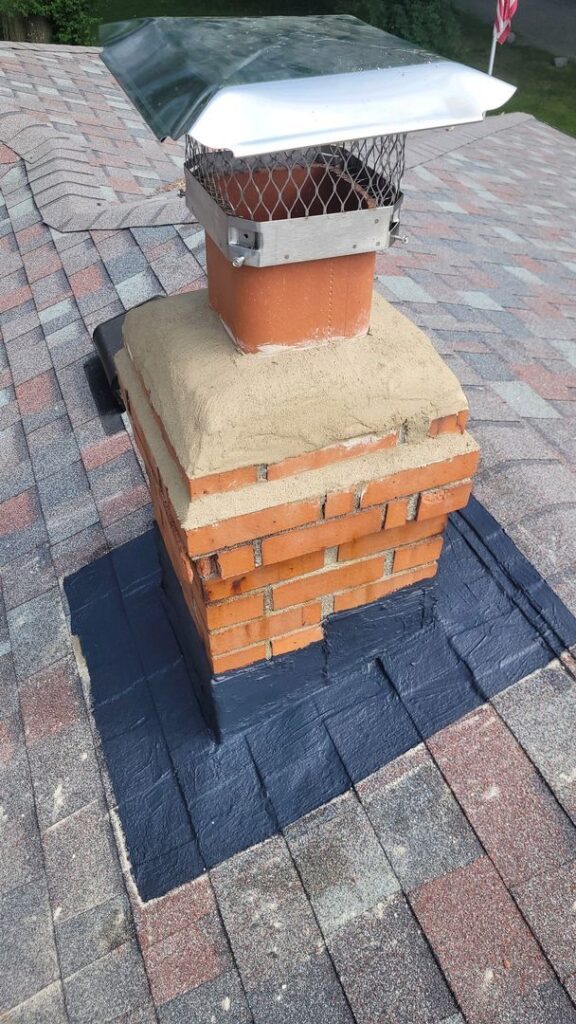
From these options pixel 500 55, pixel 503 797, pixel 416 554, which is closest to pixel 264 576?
pixel 416 554

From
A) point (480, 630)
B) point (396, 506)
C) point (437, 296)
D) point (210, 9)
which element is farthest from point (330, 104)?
point (210, 9)

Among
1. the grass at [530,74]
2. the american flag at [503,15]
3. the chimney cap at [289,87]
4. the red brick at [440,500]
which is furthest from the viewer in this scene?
the grass at [530,74]

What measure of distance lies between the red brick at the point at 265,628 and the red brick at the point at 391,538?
0.61ft

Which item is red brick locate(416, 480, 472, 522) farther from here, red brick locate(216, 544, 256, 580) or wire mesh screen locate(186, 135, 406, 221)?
wire mesh screen locate(186, 135, 406, 221)

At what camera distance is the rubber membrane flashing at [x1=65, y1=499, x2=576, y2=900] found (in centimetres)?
188

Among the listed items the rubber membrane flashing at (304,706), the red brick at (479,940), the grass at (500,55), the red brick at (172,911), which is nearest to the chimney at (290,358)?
the rubber membrane flashing at (304,706)

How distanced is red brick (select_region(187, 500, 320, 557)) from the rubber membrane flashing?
47 centimetres

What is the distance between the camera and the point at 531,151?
32.0ft

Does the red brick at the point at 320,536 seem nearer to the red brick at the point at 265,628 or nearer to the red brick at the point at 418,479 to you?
the red brick at the point at 418,479

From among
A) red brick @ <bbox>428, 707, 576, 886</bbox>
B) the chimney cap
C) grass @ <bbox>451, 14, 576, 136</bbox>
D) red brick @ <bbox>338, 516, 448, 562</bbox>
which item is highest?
the chimney cap

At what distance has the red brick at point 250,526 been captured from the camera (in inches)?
58.6

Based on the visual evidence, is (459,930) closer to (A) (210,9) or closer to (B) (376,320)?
(B) (376,320)

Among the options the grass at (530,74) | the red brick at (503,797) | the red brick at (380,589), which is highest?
the red brick at (380,589)

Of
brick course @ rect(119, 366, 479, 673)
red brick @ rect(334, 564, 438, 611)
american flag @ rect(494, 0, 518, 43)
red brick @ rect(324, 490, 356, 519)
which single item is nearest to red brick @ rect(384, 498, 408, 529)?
brick course @ rect(119, 366, 479, 673)
